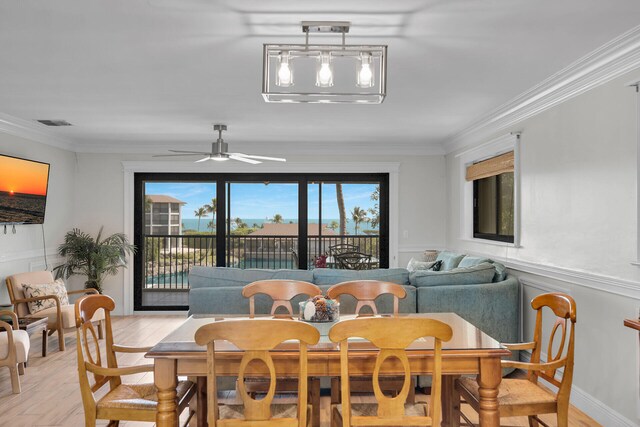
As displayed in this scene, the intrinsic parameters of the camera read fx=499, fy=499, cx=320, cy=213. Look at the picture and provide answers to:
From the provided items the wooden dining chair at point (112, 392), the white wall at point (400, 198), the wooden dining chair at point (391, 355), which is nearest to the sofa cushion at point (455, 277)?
the wooden dining chair at point (391, 355)

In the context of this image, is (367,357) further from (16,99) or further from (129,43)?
(16,99)

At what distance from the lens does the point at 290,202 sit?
7.60 meters

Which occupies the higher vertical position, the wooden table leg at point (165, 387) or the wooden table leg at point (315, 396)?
the wooden table leg at point (165, 387)

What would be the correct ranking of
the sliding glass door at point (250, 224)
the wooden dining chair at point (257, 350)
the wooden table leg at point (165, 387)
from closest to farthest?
the wooden dining chair at point (257, 350)
the wooden table leg at point (165, 387)
the sliding glass door at point (250, 224)

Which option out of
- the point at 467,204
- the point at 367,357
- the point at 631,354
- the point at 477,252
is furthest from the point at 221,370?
the point at 467,204

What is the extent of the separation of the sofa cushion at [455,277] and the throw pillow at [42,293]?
392 cm

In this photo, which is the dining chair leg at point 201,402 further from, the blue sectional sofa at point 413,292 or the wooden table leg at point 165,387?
the blue sectional sofa at point 413,292

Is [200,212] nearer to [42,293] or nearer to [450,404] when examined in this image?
[42,293]

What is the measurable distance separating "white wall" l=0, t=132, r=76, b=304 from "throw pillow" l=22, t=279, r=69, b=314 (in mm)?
349

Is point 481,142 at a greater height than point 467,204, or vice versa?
point 481,142

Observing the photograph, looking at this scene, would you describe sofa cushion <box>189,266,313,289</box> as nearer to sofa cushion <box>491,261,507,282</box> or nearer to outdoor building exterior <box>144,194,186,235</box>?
sofa cushion <box>491,261,507,282</box>

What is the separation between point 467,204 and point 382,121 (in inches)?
67.1

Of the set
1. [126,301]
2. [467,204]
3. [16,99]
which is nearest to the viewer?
[16,99]

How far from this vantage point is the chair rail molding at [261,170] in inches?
283
